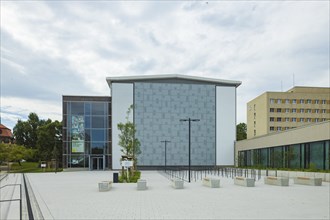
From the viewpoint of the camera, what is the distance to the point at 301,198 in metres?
→ 17.1

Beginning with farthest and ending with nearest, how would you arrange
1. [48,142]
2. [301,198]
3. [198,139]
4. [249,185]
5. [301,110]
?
[301,110] < [48,142] < [198,139] < [249,185] < [301,198]

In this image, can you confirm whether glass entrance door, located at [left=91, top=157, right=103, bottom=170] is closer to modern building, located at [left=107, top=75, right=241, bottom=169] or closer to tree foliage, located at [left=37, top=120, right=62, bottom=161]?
modern building, located at [left=107, top=75, right=241, bottom=169]

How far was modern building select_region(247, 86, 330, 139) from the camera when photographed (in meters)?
88.1

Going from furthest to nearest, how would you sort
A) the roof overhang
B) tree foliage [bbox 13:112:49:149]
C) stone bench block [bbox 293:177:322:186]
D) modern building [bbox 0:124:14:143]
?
modern building [bbox 0:124:14:143] < tree foliage [bbox 13:112:49:149] < the roof overhang < stone bench block [bbox 293:177:322:186]

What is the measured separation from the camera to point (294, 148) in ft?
133

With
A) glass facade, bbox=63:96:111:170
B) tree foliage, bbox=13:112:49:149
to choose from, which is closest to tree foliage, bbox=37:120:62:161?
glass facade, bbox=63:96:111:170

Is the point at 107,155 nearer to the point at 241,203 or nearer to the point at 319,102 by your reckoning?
the point at 241,203

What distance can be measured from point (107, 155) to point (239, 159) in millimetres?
21785

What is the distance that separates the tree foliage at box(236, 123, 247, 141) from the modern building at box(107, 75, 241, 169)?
39.9m

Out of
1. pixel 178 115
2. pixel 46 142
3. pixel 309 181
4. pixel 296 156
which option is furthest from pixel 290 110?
pixel 309 181

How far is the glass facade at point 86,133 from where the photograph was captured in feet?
184

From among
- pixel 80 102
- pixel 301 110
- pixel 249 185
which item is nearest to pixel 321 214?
pixel 249 185

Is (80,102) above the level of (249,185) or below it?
above

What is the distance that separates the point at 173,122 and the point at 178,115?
1.47m
